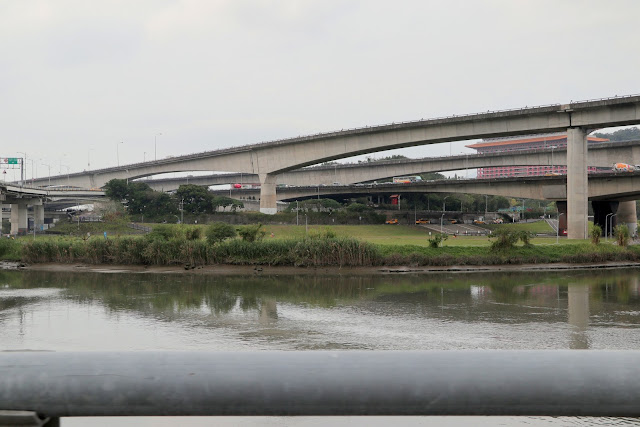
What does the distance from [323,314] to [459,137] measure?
4468cm

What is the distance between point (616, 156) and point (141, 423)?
84662 mm

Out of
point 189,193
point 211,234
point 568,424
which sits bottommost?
point 568,424

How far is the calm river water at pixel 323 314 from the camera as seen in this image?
74.8ft

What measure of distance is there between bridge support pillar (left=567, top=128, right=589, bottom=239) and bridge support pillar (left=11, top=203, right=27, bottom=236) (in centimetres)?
7891

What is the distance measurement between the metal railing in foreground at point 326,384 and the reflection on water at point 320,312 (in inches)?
769

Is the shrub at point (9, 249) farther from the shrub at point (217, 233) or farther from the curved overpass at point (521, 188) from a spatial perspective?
the curved overpass at point (521, 188)

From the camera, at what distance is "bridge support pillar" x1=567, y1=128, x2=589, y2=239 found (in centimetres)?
6462

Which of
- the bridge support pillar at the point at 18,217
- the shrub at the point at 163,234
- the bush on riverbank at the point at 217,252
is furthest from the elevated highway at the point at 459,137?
the bridge support pillar at the point at 18,217

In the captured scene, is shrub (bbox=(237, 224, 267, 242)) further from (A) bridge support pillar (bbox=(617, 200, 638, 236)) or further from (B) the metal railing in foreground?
(A) bridge support pillar (bbox=(617, 200, 638, 236))

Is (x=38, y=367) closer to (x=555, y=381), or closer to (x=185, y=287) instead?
(x=555, y=381)

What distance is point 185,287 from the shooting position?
42406 mm

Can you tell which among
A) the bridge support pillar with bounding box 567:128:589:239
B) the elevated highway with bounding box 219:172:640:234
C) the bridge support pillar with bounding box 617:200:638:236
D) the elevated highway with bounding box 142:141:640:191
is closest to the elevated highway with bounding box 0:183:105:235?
the elevated highway with bounding box 142:141:640:191

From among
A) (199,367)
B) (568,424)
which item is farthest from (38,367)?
(568,424)

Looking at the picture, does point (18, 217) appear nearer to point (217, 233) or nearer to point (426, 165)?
point (217, 233)
